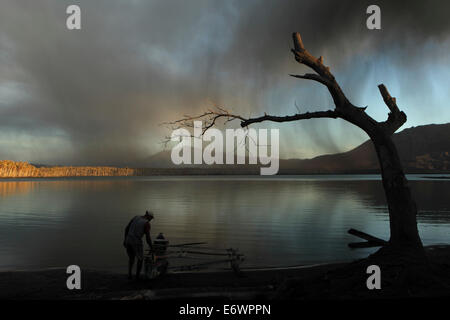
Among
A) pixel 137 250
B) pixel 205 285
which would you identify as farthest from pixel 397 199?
pixel 137 250

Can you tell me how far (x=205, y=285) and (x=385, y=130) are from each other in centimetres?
803

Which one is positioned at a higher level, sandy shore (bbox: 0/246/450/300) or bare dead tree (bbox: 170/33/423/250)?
bare dead tree (bbox: 170/33/423/250)

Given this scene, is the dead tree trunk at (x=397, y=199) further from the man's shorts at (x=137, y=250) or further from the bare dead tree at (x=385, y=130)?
the man's shorts at (x=137, y=250)

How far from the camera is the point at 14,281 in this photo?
11.5 metres

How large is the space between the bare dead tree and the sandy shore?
1349mm

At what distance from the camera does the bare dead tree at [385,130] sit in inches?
361

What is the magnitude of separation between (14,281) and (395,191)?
564 inches

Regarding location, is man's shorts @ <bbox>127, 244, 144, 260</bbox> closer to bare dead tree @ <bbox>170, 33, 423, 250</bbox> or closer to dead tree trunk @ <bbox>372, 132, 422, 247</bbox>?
bare dead tree @ <bbox>170, 33, 423, 250</bbox>

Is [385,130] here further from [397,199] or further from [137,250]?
[137,250]

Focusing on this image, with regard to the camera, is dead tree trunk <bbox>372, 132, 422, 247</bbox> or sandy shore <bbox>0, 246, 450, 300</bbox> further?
dead tree trunk <bbox>372, 132, 422, 247</bbox>

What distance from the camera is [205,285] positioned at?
10273 mm

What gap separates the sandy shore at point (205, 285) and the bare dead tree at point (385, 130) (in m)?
1.35

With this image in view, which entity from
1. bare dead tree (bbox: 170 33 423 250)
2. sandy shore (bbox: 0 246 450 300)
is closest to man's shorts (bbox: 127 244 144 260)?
sandy shore (bbox: 0 246 450 300)

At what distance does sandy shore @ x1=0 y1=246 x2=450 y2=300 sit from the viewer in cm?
785
